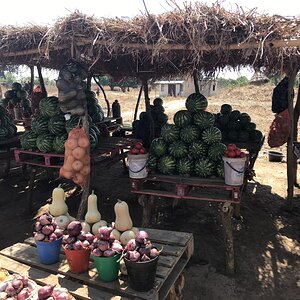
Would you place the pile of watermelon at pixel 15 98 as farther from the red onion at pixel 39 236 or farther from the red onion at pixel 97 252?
the red onion at pixel 97 252

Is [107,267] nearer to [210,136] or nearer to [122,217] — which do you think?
[122,217]

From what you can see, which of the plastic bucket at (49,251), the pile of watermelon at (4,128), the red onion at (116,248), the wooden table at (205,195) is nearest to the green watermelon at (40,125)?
the pile of watermelon at (4,128)

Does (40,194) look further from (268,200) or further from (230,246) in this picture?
(268,200)

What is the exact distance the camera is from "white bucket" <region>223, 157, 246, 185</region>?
4707 millimetres

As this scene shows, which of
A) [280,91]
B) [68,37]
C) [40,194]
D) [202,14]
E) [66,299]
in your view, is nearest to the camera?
[66,299]

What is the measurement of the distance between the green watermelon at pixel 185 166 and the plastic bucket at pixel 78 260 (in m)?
2.52

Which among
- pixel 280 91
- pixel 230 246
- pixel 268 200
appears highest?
pixel 280 91

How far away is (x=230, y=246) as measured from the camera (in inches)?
197

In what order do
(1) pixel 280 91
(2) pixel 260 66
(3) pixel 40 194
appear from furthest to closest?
(3) pixel 40 194 < (1) pixel 280 91 < (2) pixel 260 66

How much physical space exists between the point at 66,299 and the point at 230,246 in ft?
10.6

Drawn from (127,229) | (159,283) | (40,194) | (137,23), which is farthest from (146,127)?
(159,283)

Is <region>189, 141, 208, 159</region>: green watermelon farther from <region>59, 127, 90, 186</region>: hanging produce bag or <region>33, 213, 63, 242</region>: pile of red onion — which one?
<region>33, 213, 63, 242</region>: pile of red onion

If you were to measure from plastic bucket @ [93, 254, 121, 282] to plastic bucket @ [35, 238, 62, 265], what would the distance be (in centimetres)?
60

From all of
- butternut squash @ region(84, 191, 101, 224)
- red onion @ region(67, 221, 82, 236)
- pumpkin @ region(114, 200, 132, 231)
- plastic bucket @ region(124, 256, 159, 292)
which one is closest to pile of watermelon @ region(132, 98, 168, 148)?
butternut squash @ region(84, 191, 101, 224)
